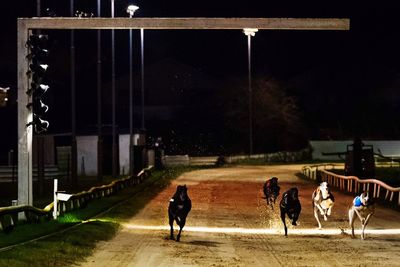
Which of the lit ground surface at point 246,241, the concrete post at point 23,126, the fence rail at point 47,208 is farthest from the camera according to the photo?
the concrete post at point 23,126

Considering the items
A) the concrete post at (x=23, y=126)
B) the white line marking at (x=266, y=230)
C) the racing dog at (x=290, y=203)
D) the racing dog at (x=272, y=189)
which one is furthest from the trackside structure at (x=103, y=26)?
the racing dog at (x=272, y=189)

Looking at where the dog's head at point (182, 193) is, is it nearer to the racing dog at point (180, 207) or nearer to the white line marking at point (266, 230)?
the racing dog at point (180, 207)

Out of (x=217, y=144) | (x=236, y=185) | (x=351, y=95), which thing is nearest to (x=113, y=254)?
(x=236, y=185)

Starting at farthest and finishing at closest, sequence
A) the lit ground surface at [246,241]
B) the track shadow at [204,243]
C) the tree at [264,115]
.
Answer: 1. the tree at [264,115]
2. the track shadow at [204,243]
3. the lit ground surface at [246,241]

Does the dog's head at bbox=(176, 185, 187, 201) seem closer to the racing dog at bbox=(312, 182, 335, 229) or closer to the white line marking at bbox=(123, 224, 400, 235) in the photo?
the white line marking at bbox=(123, 224, 400, 235)

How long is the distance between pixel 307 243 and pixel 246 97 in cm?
6422

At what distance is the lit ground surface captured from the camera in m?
12.4

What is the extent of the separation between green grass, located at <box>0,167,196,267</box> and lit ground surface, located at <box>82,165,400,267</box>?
1.10 ft

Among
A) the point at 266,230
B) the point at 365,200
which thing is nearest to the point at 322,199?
the point at 266,230

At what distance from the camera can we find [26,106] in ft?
52.6

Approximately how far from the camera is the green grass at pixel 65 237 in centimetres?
1138

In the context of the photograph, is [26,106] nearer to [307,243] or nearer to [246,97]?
[307,243]

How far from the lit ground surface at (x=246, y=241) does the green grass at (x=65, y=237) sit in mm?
334

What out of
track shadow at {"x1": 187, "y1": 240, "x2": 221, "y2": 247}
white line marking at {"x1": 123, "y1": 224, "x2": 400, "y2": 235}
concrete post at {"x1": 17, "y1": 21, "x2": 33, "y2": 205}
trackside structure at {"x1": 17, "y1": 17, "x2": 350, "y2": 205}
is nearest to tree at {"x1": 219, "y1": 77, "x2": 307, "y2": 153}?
white line marking at {"x1": 123, "y1": 224, "x2": 400, "y2": 235}
